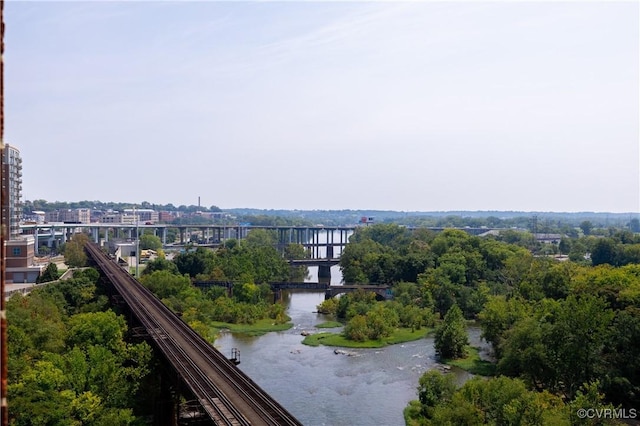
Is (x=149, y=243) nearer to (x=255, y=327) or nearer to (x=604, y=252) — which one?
(x=255, y=327)

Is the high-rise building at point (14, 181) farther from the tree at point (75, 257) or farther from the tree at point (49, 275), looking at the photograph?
the tree at point (49, 275)

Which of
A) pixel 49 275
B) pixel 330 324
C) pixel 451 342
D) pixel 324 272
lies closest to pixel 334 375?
pixel 451 342

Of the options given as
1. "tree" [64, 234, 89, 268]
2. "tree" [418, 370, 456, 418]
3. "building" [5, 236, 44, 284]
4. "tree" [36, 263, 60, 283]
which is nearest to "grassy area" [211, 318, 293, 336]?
"tree" [36, 263, 60, 283]

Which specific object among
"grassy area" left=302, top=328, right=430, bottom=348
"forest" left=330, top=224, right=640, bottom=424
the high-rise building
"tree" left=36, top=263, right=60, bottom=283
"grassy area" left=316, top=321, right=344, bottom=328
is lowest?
"grassy area" left=316, top=321, right=344, bottom=328

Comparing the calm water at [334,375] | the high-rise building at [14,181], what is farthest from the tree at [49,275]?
the calm water at [334,375]

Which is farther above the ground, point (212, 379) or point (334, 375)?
point (212, 379)

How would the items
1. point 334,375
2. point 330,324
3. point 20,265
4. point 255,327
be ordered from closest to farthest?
point 334,375 < point 20,265 < point 255,327 < point 330,324

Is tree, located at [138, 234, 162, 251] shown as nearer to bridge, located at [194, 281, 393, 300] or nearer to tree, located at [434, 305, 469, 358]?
bridge, located at [194, 281, 393, 300]

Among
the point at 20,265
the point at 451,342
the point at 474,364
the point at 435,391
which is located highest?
the point at 20,265

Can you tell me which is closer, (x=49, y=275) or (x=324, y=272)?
(x=49, y=275)
